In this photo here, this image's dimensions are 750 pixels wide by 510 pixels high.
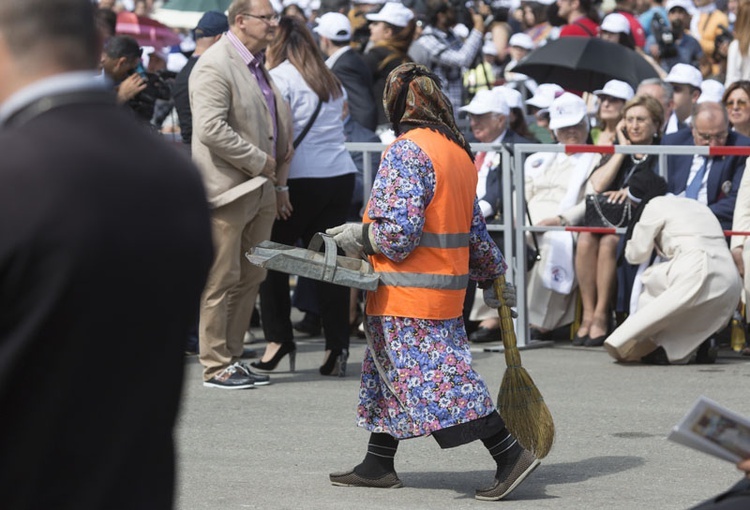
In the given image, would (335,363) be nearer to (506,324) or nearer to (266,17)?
(266,17)

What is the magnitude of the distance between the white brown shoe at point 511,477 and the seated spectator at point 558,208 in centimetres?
422

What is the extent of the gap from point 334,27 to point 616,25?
3.68 m

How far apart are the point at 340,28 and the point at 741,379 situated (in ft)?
13.9

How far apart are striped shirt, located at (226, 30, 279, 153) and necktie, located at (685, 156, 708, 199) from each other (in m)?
2.91

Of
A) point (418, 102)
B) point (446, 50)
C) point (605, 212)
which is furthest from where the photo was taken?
point (446, 50)

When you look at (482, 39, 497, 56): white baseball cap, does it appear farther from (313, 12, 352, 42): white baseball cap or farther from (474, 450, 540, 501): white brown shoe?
(474, 450, 540, 501): white brown shoe

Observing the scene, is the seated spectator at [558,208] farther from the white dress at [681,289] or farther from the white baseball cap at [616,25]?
the white baseball cap at [616,25]

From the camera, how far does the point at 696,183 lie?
369 inches

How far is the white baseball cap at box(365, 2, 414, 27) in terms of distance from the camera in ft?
38.9

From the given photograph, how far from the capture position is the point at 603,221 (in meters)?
9.48

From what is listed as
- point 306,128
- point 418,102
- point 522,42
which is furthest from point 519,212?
point 522,42

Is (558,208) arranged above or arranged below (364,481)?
below

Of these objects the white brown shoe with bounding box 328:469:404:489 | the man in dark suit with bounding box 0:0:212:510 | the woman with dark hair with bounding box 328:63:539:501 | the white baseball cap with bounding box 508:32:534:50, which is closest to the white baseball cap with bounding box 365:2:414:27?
the white baseball cap with bounding box 508:32:534:50

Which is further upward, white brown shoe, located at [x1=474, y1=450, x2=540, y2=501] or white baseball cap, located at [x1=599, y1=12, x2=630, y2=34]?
white baseball cap, located at [x1=599, y1=12, x2=630, y2=34]
